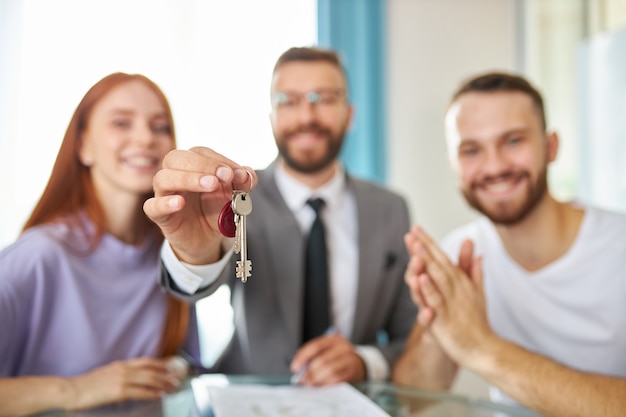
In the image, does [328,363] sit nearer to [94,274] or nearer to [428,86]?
[94,274]

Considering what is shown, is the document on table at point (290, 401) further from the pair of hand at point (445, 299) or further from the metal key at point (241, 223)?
the metal key at point (241, 223)

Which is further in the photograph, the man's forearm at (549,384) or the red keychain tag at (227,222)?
the man's forearm at (549,384)

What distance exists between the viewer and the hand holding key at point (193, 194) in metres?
0.92

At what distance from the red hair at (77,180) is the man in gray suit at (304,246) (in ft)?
1.44

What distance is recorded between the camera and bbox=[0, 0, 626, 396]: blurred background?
2.10m

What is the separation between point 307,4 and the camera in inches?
125

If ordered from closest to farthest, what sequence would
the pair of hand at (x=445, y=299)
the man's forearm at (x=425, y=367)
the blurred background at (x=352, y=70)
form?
the pair of hand at (x=445, y=299) < the man's forearm at (x=425, y=367) < the blurred background at (x=352, y=70)

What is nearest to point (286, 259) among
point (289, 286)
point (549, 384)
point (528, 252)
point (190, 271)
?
point (289, 286)

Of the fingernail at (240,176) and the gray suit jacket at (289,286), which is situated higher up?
the fingernail at (240,176)

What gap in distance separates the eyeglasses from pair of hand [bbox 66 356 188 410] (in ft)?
2.74

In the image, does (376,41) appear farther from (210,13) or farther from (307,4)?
(210,13)

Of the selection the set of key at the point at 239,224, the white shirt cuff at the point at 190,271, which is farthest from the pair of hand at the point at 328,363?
the set of key at the point at 239,224

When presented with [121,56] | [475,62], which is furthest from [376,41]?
[121,56]

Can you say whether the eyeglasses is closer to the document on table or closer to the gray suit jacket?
the gray suit jacket
